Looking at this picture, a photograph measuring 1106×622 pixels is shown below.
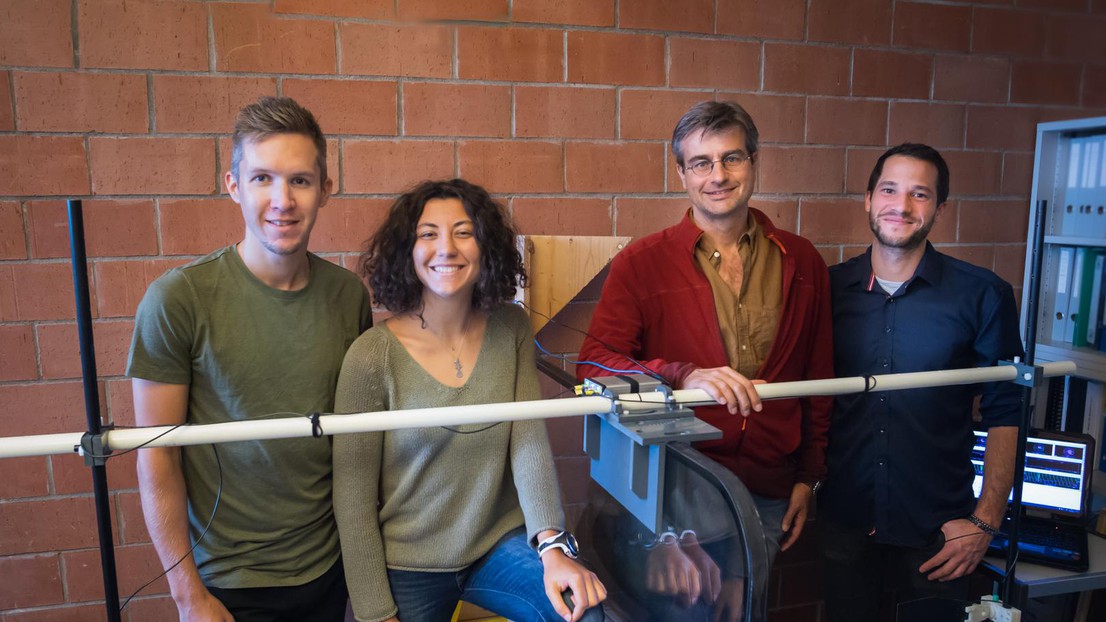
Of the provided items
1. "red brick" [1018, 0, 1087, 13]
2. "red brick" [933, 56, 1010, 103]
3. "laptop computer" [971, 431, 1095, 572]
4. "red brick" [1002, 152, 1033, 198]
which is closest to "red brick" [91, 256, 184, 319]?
"laptop computer" [971, 431, 1095, 572]

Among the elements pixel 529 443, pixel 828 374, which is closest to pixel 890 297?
pixel 828 374

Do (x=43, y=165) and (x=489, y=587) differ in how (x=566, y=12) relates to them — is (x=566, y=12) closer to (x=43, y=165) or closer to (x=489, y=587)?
(x=43, y=165)

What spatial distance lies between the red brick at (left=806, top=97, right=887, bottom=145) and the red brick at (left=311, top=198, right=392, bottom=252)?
4.38 ft

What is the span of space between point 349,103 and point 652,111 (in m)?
0.85

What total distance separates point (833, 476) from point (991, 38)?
5.37 feet

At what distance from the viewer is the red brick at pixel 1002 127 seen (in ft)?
8.20

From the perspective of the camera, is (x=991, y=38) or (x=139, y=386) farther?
(x=991, y=38)

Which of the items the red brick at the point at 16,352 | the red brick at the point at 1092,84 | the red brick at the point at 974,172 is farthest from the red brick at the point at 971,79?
the red brick at the point at 16,352

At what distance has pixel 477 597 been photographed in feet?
4.78

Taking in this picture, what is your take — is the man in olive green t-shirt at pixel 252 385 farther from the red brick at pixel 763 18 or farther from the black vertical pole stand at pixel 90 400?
the red brick at pixel 763 18

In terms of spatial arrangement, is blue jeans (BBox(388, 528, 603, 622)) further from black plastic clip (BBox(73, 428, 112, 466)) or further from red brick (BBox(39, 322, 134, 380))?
red brick (BBox(39, 322, 134, 380))

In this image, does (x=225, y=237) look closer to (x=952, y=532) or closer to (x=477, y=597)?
(x=477, y=597)

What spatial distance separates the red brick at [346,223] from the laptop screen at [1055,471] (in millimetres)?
1762

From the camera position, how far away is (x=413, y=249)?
4.81 feet
